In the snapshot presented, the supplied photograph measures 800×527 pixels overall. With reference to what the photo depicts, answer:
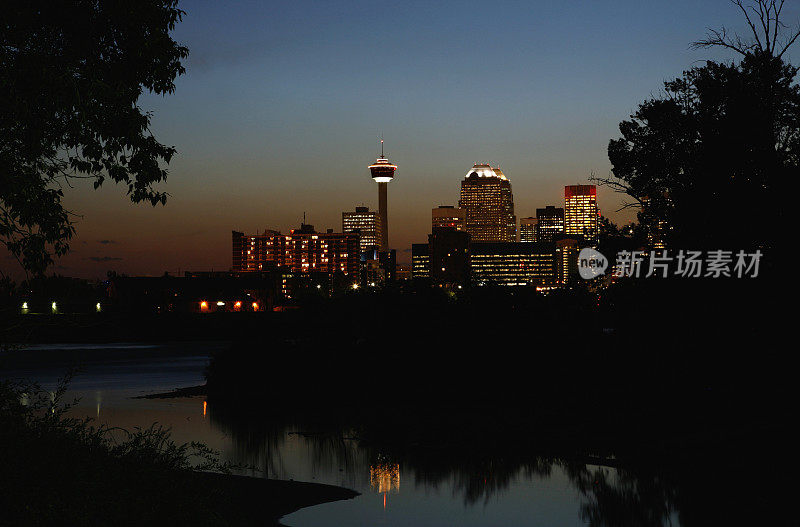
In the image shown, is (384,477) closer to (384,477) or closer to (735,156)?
(384,477)

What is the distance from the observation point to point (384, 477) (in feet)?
102

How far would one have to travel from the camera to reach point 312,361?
57125 mm

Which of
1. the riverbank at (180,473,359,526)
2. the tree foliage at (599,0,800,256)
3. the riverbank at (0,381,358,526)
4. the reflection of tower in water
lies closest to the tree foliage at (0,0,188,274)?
the riverbank at (0,381,358,526)

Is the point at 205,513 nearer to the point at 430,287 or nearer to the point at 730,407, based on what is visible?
the point at 730,407

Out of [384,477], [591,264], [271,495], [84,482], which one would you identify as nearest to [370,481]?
[384,477]

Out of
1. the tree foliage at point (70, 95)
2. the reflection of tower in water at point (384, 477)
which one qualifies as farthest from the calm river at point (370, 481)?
the tree foliage at point (70, 95)

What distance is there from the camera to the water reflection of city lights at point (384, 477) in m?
29.6

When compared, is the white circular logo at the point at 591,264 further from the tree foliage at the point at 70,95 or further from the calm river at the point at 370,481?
the tree foliage at the point at 70,95

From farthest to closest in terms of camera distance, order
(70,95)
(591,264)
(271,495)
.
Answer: (591,264) → (271,495) → (70,95)

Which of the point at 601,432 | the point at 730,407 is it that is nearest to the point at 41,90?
the point at 601,432

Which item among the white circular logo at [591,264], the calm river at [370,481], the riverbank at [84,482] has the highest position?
the white circular logo at [591,264]

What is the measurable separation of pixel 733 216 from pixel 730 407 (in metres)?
8.03

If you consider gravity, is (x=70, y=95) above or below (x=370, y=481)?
above

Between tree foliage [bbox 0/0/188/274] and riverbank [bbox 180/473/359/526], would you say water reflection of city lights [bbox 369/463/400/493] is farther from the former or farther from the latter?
tree foliage [bbox 0/0/188/274]
